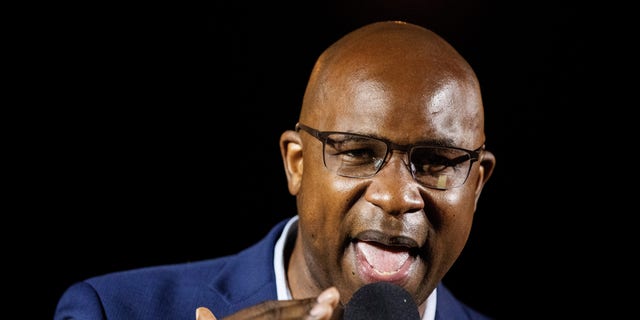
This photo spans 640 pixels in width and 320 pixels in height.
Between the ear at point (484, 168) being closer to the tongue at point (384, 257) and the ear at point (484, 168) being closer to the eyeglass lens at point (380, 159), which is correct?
the eyeglass lens at point (380, 159)

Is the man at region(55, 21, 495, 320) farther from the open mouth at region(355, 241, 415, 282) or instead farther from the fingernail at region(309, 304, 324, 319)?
the fingernail at region(309, 304, 324, 319)

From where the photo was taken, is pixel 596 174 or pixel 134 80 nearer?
pixel 134 80

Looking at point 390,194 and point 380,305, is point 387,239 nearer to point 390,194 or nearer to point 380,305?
point 390,194

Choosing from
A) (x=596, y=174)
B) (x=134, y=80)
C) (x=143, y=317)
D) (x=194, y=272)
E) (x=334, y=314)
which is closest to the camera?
(x=334, y=314)

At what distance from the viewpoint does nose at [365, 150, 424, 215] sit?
2662mm

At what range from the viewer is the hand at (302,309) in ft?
7.17

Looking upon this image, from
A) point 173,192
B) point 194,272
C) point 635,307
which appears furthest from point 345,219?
point 635,307

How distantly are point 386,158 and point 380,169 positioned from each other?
38mm

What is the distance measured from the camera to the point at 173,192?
4.11 m

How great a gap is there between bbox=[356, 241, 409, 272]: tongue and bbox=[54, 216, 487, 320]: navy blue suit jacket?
0.56m

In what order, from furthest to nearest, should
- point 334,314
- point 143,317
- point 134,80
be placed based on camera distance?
1. point 134,80
2. point 143,317
3. point 334,314

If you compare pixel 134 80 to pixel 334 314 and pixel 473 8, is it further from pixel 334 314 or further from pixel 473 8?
pixel 334 314

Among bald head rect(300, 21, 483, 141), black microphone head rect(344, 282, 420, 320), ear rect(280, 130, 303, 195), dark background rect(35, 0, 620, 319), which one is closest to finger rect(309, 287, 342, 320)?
black microphone head rect(344, 282, 420, 320)

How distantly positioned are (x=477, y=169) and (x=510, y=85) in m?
1.40
